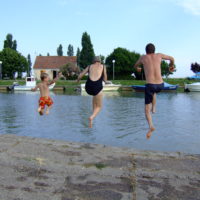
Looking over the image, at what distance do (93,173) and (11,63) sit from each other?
305ft

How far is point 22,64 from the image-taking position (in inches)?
3851

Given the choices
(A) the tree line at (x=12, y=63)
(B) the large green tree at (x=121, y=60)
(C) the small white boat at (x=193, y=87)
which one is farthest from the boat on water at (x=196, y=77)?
(A) the tree line at (x=12, y=63)

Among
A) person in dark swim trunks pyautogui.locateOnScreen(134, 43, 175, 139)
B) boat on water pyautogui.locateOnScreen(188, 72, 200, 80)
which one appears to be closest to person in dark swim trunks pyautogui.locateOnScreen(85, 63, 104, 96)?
person in dark swim trunks pyautogui.locateOnScreen(134, 43, 175, 139)

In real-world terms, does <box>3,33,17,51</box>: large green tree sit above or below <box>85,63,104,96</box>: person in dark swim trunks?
above

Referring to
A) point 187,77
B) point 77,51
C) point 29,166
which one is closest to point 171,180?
point 29,166

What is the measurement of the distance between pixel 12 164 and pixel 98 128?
16922 mm

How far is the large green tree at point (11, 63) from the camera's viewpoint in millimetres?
94312

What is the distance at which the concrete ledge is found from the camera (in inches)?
253

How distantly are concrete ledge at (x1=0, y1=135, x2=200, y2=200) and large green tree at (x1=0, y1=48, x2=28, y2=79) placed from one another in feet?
292

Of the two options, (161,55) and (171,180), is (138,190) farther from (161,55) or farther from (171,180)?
(161,55)

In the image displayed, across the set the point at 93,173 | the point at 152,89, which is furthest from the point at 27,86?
the point at 152,89

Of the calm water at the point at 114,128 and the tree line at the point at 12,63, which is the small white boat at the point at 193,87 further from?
the tree line at the point at 12,63

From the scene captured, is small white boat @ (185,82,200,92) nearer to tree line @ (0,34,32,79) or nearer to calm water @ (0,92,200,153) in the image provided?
calm water @ (0,92,200,153)

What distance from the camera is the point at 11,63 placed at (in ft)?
312
